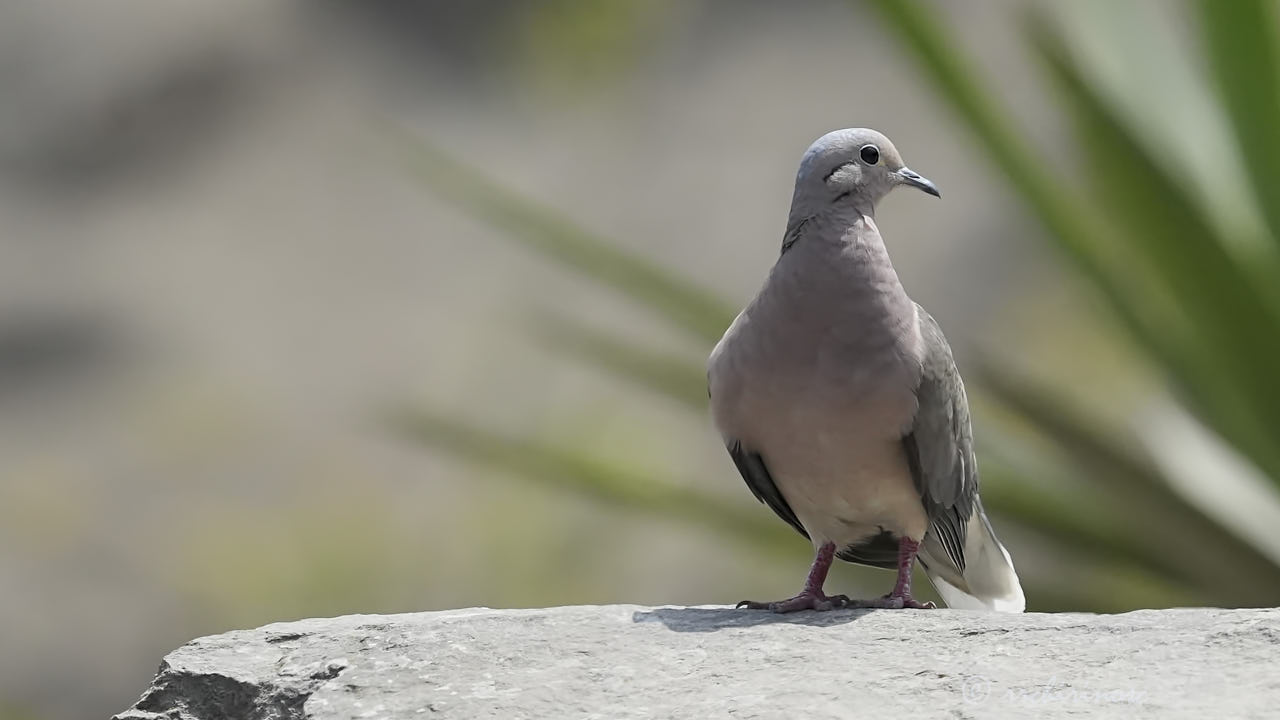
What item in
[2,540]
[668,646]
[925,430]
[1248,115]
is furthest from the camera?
[2,540]

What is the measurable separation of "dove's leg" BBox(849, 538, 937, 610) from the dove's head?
2.27 feet

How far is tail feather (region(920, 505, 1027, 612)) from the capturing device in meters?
3.38

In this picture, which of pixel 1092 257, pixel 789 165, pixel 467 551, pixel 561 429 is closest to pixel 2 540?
pixel 467 551

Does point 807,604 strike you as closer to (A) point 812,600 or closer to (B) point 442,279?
(A) point 812,600

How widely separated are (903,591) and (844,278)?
25.0 inches

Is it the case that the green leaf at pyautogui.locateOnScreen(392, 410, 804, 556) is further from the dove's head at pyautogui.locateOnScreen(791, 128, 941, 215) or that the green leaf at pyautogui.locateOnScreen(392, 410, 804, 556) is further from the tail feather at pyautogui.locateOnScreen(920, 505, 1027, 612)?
the dove's head at pyautogui.locateOnScreen(791, 128, 941, 215)

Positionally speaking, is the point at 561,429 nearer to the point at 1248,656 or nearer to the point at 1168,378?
the point at 1168,378

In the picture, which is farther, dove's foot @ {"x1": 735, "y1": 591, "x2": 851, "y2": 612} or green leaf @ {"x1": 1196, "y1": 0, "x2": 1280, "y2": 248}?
green leaf @ {"x1": 1196, "y1": 0, "x2": 1280, "y2": 248}

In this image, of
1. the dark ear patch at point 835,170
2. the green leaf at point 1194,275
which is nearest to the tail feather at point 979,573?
the dark ear patch at point 835,170

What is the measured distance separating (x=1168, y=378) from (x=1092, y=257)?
440mm

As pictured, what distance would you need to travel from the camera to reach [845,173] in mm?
2979

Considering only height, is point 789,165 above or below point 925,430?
above

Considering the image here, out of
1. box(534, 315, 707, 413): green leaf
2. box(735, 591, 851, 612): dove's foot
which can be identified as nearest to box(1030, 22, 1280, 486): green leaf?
box(534, 315, 707, 413): green leaf

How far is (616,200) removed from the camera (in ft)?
33.8
